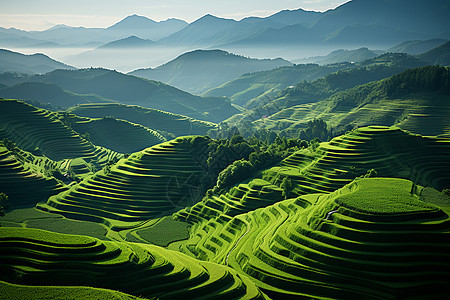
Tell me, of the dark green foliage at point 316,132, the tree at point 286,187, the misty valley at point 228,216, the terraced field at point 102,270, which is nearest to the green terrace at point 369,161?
the misty valley at point 228,216

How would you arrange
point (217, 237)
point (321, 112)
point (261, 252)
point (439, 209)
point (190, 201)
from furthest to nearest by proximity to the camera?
point (321, 112)
point (190, 201)
point (217, 237)
point (261, 252)
point (439, 209)

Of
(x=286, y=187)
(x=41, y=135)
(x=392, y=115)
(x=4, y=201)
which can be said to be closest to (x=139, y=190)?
(x=4, y=201)

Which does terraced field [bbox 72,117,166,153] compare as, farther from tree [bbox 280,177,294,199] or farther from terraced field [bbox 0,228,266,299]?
terraced field [bbox 0,228,266,299]

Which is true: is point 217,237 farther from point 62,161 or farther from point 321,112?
point 321,112

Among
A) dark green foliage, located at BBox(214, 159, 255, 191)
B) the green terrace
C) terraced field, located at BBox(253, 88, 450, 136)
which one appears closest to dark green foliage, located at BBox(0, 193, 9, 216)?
dark green foliage, located at BBox(214, 159, 255, 191)

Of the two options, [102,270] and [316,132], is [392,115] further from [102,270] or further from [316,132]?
[102,270]

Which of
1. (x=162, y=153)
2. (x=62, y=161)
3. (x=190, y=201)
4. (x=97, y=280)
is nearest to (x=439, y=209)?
(x=97, y=280)

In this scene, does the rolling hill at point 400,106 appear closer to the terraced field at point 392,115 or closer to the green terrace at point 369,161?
the terraced field at point 392,115
